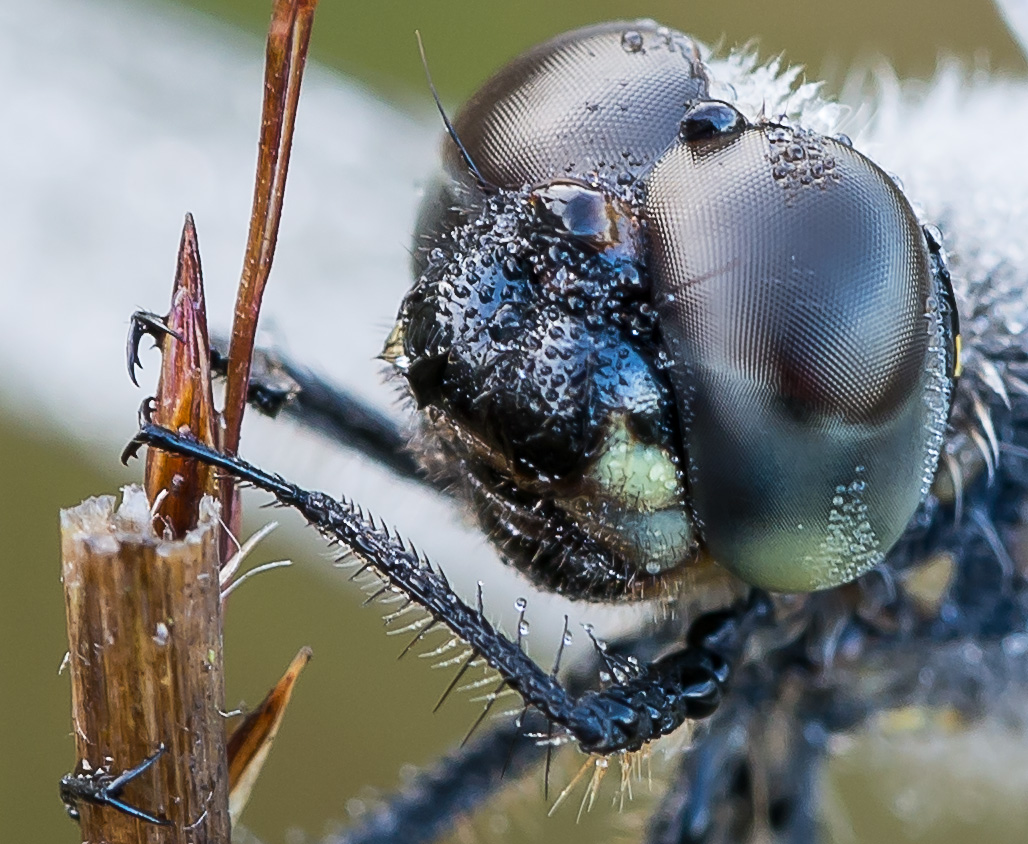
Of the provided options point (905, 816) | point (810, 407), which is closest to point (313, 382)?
point (810, 407)

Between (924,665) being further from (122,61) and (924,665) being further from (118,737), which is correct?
(122,61)

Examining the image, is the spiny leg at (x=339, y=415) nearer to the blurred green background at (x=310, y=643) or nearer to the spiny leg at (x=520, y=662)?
the spiny leg at (x=520, y=662)

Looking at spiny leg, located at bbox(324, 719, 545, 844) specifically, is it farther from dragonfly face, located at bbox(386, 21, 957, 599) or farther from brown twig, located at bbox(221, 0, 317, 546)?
brown twig, located at bbox(221, 0, 317, 546)

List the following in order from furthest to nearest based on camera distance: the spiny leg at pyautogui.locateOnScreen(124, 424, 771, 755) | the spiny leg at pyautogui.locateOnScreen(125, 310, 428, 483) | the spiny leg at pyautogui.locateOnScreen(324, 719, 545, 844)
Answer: the spiny leg at pyautogui.locateOnScreen(324, 719, 545, 844) → the spiny leg at pyautogui.locateOnScreen(125, 310, 428, 483) → the spiny leg at pyautogui.locateOnScreen(124, 424, 771, 755)

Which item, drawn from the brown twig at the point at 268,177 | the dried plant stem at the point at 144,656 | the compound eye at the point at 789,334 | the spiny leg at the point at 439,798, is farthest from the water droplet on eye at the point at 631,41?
the spiny leg at the point at 439,798

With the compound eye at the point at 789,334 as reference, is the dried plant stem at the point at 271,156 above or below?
above

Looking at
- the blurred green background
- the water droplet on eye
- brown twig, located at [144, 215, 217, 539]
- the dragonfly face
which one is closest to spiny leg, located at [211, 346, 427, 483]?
the dragonfly face

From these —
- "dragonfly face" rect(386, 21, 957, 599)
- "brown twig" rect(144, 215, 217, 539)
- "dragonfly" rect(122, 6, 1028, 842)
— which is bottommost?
"dragonfly" rect(122, 6, 1028, 842)
